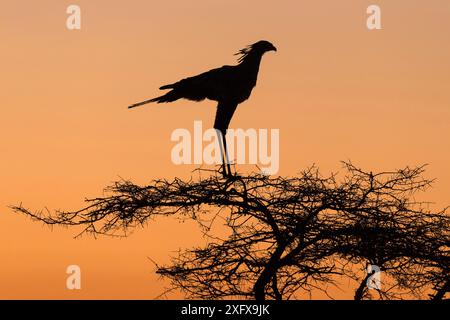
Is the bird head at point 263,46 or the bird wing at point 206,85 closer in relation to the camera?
the bird wing at point 206,85

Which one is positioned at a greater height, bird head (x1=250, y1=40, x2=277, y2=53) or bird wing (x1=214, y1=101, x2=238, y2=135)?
bird head (x1=250, y1=40, x2=277, y2=53)

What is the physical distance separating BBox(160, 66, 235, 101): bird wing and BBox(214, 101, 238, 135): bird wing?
0.18m

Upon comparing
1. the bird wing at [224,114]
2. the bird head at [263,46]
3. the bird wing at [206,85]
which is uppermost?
the bird head at [263,46]

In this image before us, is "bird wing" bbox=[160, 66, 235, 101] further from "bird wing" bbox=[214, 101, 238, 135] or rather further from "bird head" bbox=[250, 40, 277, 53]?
"bird head" bbox=[250, 40, 277, 53]

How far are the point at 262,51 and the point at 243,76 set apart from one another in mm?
548

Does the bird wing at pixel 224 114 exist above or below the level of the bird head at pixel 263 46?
below

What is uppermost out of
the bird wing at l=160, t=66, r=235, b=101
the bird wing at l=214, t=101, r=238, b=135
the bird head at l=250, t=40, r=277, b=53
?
the bird head at l=250, t=40, r=277, b=53

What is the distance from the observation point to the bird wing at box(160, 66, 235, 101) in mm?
12883

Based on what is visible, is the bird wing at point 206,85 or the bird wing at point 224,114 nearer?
the bird wing at point 206,85

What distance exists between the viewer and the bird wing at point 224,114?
13.5 meters

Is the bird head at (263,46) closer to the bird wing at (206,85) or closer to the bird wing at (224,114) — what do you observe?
the bird wing at (206,85)
